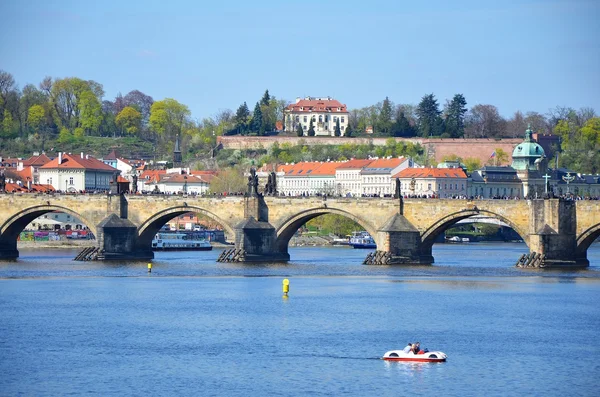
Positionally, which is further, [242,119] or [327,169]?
[242,119]

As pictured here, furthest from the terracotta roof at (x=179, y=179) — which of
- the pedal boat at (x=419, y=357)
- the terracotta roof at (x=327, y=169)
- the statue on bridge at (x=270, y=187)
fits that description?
the pedal boat at (x=419, y=357)

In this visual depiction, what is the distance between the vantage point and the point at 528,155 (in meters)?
134

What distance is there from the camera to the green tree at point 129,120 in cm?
17262

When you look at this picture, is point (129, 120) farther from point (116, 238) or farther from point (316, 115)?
point (116, 238)

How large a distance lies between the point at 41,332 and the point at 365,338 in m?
10.7

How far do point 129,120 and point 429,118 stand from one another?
38.5 m

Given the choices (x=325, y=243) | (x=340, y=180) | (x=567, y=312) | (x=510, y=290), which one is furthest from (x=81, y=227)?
(x=567, y=312)

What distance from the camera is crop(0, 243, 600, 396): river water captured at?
38.1m

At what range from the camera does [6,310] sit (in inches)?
2057

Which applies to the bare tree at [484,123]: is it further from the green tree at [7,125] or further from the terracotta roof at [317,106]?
the green tree at [7,125]

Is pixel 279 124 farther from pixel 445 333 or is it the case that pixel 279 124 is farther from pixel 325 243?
pixel 445 333

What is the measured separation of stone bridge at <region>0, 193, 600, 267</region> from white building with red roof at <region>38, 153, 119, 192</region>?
1620 inches

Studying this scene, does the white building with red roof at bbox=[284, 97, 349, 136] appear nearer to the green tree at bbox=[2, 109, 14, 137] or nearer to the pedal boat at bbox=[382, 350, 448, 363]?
the green tree at bbox=[2, 109, 14, 137]

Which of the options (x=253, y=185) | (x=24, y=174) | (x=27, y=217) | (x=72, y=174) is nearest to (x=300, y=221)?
(x=253, y=185)
